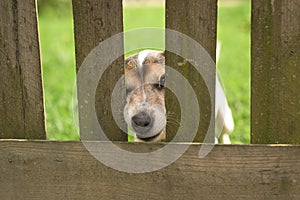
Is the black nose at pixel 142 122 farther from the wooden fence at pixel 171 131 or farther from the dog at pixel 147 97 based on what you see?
the wooden fence at pixel 171 131

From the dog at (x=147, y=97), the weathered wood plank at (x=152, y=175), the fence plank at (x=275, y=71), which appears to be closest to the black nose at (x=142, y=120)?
the dog at (x=147, y=97)

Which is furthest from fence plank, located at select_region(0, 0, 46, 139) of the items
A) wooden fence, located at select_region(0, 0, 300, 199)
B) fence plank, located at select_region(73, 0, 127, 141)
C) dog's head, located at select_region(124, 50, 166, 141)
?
dog's head, located at select_region(124, 50, 166, 141)

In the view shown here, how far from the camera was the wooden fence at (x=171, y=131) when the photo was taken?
2.29m

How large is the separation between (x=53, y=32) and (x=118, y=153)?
31.2 ft

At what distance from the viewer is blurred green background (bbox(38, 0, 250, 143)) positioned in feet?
17.6

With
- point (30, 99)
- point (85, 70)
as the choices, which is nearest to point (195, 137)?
point (85, 70)

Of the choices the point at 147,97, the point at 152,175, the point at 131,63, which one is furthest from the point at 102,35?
the point at 131,63

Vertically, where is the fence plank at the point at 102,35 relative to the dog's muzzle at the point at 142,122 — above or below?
above

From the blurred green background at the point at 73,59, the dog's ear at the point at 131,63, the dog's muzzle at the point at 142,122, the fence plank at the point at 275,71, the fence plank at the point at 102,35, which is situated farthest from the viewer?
the blurred green background at the point at 73,59

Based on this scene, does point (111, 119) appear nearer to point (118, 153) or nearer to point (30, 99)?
point (118, 153)

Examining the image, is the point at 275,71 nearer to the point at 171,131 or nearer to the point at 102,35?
the point at 171,131

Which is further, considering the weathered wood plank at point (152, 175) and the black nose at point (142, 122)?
the black nose at point (142, 122)

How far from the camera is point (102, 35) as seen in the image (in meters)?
2.40

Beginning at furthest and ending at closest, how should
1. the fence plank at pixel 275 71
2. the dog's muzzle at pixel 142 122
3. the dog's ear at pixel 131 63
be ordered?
the dog's ear at pixel 131 63 < the dog's muzzle at pixel 142 122 < the fence plank at pixel 275 71
